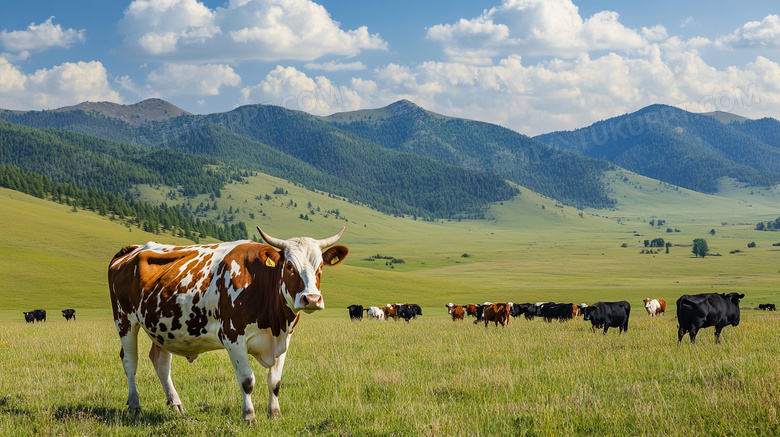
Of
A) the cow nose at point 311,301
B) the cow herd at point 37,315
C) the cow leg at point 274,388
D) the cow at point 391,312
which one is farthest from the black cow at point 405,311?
the cow nose at point 311,301

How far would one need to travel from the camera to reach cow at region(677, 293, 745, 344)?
17.2 metres

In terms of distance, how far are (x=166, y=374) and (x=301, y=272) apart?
12.6 ft

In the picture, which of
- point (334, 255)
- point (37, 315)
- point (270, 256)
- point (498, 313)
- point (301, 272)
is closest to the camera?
point (301, 272)

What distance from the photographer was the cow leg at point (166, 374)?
1000 cm

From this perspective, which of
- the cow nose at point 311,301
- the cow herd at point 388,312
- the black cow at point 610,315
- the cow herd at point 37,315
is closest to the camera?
the cow nose at point 311,301

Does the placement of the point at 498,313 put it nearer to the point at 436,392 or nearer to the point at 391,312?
the point at 391,312

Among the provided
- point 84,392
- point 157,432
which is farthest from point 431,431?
point 84,392

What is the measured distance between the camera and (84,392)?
10938 millimetres

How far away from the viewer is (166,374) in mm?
10344

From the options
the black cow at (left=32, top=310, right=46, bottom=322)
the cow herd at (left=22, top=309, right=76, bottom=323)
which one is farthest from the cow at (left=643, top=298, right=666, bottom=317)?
the black cow at (left=32, top=310, right=46, bottom=322)

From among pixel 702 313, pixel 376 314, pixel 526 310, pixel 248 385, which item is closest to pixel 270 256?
pixel 248 385

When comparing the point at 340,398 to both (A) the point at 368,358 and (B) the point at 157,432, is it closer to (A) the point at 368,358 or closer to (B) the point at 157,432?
(B) the point at 157,432

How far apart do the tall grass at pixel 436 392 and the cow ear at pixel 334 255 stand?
2300 millimetres

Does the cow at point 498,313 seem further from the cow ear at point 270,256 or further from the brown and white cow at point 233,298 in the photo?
the cow ear at point 270,256
